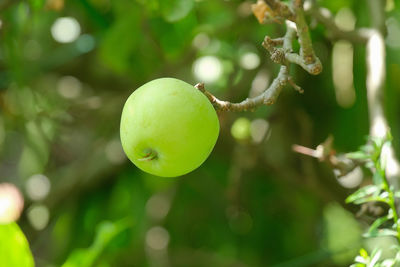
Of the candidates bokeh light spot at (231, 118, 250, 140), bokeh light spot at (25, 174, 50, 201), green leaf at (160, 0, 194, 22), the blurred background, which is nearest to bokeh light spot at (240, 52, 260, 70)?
the blurred background

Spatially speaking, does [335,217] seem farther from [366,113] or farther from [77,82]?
[77,82]

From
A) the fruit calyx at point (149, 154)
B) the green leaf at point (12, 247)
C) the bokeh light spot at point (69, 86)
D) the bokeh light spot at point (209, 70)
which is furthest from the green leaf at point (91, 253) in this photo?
the bokeh light spot at point (69, 86)

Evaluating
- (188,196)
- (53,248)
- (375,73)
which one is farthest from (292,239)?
(375,73)

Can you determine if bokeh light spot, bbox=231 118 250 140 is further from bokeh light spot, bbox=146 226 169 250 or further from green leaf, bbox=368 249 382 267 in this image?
green leaf, bbox=368 249 382 267

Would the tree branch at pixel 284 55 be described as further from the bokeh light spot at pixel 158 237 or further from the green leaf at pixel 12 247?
the bokeh light spot at pixel 158 237

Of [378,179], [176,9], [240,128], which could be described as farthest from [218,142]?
[378,179]

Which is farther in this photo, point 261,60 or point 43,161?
point 43,161

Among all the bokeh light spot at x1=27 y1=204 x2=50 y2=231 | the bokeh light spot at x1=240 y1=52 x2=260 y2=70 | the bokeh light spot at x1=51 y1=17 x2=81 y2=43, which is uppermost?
the bokeh light spot at x1=240 y1=52 x2=260 y2=70
